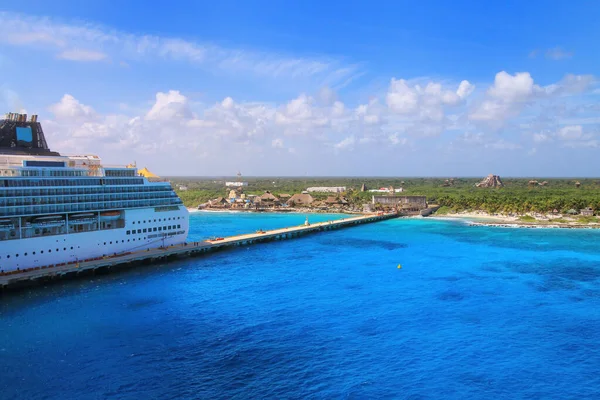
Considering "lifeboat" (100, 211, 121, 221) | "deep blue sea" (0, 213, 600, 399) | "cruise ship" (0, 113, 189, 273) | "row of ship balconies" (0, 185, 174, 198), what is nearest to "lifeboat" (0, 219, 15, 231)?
"cruise ship" (0, 113, 189, 273)

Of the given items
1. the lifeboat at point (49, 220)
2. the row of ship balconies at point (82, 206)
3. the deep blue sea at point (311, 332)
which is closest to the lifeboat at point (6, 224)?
the row of ship balconies at point (82, 206)

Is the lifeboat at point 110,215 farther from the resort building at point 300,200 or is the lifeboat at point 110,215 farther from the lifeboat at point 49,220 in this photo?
the resort building at point 300,200

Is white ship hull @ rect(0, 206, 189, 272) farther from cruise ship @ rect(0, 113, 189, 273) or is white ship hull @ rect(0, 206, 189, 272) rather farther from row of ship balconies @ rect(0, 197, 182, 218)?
row of ship balconies @ rect(0, 197, 182, 218)

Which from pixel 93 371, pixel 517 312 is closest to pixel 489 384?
pixel 517 312

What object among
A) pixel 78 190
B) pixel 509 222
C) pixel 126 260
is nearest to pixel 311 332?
pixel 126 260

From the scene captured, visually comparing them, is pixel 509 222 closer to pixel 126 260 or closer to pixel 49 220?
pixel 126 260
